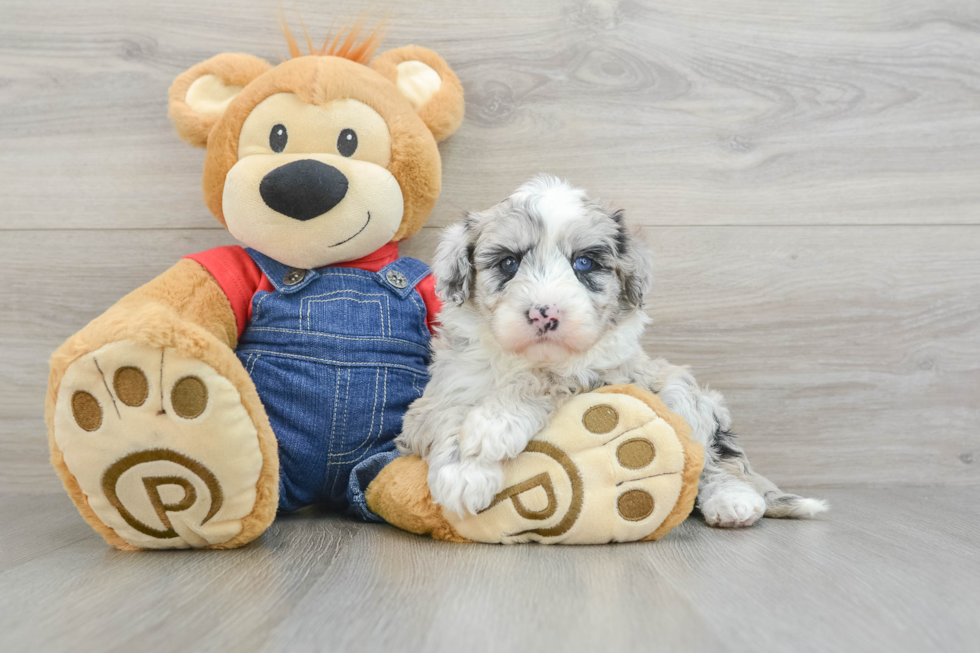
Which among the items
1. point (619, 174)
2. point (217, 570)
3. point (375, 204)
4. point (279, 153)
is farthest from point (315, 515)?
point (619, 174)

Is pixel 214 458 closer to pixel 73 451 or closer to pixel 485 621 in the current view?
pixel 73 451

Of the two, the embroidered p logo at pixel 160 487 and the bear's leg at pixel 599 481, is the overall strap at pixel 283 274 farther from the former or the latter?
the bear's leg at pixel 599 481

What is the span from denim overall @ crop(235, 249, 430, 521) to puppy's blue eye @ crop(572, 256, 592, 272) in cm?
46

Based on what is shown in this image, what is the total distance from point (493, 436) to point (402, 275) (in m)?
0.58

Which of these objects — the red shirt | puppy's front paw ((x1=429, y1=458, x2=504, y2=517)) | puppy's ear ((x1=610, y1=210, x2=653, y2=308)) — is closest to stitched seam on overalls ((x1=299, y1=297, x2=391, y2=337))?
the red shirt

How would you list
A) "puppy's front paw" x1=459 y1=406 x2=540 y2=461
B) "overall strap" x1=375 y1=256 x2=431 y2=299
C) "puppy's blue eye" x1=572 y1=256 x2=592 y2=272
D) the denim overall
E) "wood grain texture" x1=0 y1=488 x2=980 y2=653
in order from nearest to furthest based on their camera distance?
"wood grain texture" x1=0 y1=488 x2=980 y2=653 → "puppy's front paw" x1=459 y1=406 x2=540 y2=461 → "puppy's blue eye" x1=572 y1=256 x2=592 y2=272 → the denim overall → "overall strap" x1=375 y1=256 x2=431 y2=299

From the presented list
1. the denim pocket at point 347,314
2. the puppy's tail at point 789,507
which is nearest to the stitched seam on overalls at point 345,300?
the denim pocket at point 347,314

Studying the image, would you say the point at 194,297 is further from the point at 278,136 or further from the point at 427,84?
the point at 427,84

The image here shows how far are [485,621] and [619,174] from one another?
141 cm

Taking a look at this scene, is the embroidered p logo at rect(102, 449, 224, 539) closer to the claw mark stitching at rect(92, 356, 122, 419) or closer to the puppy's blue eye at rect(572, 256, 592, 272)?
the claw mark stitching at rect(92, 356, 122, 419)

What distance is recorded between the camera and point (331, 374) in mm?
1521

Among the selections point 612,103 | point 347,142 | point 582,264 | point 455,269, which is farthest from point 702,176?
point 347,142

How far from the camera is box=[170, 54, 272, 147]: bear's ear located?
1.68 m

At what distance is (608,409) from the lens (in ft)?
4.29
